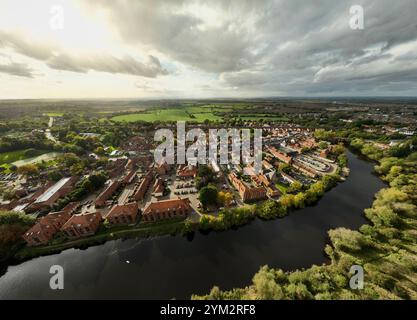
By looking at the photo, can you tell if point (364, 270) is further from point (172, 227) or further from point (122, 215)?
point (122, 215)

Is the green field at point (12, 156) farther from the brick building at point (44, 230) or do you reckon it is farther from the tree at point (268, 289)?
the tree at point (268, 289)

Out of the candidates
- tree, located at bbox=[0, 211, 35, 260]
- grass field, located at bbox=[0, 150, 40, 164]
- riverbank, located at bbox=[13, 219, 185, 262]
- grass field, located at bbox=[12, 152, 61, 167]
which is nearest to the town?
riverbank, located at bbox=[13, 219, 185, 262]

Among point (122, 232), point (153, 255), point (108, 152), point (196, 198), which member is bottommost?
point (153, 255)

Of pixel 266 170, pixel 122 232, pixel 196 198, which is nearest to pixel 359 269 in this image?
pixel 196 198

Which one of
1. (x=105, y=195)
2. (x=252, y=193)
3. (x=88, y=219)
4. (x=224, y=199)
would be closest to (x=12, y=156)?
(x=105, y=195)

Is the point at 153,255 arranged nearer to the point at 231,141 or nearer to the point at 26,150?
the point at 231,141

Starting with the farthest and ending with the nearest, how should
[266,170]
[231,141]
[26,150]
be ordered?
[231,141]
[26,150]
[266,170]

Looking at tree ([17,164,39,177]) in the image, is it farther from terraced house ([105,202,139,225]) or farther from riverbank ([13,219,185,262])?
terraced house ([105,202,139,225])

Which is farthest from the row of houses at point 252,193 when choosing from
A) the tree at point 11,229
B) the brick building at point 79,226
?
the tree at point 11,229
